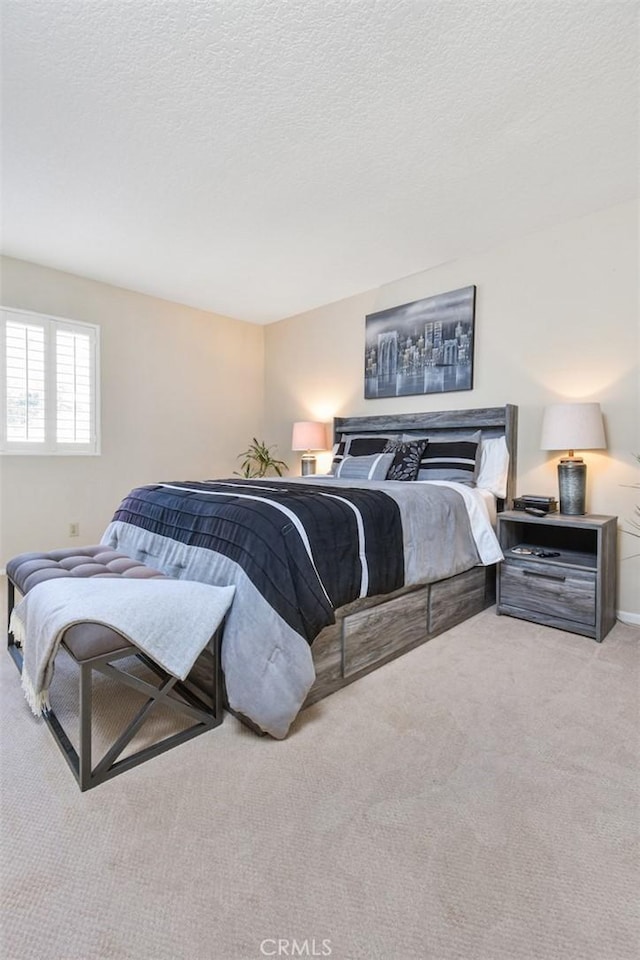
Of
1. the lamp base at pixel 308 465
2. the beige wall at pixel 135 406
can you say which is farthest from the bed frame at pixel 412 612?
the beige wall at pixel 135 406

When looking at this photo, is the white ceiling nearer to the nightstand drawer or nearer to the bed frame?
the bed frame

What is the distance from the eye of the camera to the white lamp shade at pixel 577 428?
2.65 m

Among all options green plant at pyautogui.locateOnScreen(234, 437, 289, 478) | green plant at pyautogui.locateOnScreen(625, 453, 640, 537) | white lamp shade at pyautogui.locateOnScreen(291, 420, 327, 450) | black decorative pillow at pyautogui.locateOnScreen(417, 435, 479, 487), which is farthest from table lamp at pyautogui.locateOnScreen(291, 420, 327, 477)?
green plant at pyautogui.locateOnScreen(625, 453, 640, 537)

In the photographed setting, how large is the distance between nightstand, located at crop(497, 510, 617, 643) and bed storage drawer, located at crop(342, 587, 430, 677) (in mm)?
676

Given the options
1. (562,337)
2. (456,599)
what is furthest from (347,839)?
(562,337)

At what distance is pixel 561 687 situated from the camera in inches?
78.4

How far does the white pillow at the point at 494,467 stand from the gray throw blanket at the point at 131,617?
214cm

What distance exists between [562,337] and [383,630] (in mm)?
2273

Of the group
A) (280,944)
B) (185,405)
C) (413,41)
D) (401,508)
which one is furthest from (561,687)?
(185,405)

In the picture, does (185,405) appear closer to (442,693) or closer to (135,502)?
(135,502)

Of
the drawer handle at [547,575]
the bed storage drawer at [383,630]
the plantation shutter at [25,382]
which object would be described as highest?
the plantation shutter at [25,382]

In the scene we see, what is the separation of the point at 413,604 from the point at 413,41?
2.37 metres

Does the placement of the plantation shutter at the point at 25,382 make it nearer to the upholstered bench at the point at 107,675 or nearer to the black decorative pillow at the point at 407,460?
the upholstered bench at the point at 107,675

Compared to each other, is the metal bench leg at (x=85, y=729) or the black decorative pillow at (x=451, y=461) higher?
the black decorative pillow at (x=451, y=461)
